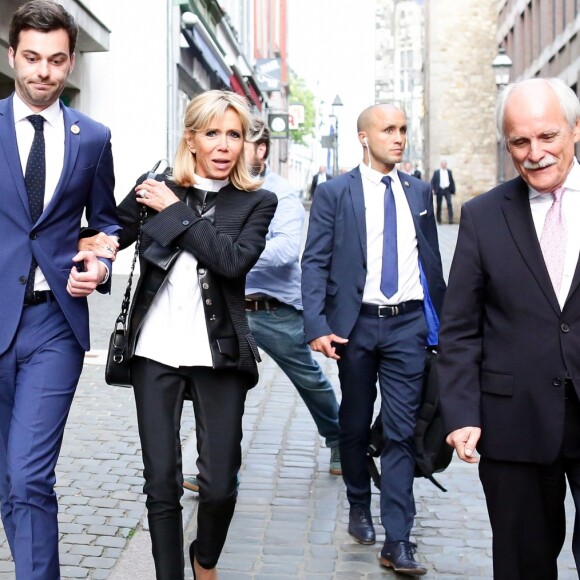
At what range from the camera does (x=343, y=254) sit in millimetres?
5168

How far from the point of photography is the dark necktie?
12.5 ft

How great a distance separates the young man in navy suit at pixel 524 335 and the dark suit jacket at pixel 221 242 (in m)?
0.80

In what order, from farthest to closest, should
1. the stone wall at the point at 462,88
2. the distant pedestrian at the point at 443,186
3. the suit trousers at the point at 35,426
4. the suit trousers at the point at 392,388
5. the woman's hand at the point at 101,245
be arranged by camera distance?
1. the stone wall at the point at 462,88
2. the distant pedestrian at the point at 443,186
3. the suit trousers at the point at 392,388
4. the woman's hand at the point at 101,245
5. the suit trousers at the point at 35,426

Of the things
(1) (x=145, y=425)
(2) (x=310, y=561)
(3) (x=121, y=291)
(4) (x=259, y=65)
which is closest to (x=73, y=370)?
(1) (x=145, y=425)

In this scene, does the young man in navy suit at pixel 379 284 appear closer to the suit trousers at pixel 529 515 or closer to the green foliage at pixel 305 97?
the suit trousers at pixel 529 515

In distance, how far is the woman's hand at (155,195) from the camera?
396 cm

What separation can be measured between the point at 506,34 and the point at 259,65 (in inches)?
422

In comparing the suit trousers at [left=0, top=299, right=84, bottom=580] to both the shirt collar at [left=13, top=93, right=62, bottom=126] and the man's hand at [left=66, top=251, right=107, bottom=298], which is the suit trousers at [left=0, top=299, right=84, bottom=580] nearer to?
the man's hand at [left=66, top=251, right=107, bottom=298]

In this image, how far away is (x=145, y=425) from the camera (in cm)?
396

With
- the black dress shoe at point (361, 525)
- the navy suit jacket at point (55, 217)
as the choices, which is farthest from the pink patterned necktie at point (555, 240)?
the black dress shoe at point (361, 525)

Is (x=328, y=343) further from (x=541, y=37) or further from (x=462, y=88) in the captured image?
(x=462, y=88)

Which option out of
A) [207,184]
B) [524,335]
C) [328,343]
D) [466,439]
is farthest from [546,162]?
[328,343]

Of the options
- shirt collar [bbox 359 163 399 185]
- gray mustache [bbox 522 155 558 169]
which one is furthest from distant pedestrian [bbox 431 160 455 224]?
gray mustache [bbox 522 155 558 169]

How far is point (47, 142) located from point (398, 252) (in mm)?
1824
